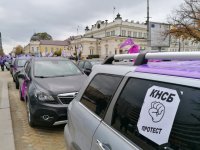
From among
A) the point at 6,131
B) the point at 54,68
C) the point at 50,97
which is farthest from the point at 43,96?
the point at 54,68

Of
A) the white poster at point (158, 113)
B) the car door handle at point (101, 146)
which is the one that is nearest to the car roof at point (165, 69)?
the white poster at point (158, 113)

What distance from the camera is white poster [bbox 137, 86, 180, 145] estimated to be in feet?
5.47

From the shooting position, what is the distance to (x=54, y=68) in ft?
24.3

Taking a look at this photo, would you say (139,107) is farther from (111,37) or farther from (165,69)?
(111,37)

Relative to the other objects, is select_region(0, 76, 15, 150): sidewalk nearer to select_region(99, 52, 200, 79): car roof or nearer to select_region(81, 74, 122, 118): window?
select_region(81, 74, 122, 118): window

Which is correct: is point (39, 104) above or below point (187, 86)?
below

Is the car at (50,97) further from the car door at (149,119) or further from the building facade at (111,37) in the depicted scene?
the building facade at (111,37)

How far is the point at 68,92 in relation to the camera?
18.9 feet

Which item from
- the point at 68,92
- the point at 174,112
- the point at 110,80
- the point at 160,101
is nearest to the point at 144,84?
the point at 160,101

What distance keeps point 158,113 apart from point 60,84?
4.54m

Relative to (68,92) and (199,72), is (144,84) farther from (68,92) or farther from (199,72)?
(68,92)

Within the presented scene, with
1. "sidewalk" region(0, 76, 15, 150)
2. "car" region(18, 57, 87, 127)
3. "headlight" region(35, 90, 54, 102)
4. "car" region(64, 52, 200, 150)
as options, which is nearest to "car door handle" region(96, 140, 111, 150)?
"car" region(64, 52, 200, 150)

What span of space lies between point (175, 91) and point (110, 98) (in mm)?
Answer: 816

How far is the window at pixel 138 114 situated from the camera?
5.06 ft
